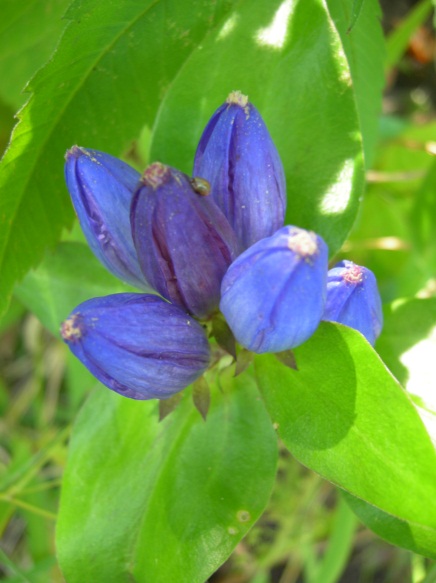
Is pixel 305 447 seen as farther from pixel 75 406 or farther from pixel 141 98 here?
pixel 75 406

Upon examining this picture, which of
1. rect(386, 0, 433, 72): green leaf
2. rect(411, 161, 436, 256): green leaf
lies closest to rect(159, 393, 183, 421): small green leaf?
rect(411, 161, 436, 256): green leaf

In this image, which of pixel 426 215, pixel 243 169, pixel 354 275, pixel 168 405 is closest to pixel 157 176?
pixel 243 169

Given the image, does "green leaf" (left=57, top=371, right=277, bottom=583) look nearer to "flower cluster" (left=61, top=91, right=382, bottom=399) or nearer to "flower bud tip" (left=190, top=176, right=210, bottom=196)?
"flower cluster" (left=61, top=91, right=382, bottom=399)

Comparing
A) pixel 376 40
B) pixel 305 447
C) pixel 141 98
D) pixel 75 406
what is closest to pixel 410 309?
pixel 305 447

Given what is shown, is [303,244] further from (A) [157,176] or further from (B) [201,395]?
(B) [201,395]

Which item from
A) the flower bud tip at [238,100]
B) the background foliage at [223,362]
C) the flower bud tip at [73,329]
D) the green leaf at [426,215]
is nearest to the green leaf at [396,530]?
the background foliage at [223,362]
